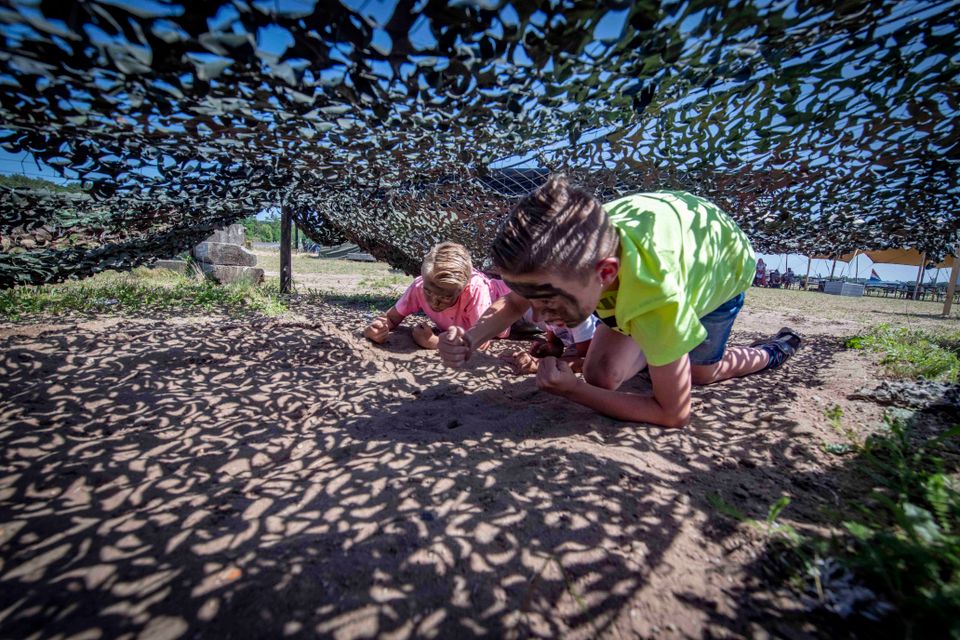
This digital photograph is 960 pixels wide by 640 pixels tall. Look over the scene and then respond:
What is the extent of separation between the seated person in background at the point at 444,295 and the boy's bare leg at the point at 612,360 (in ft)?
3.98

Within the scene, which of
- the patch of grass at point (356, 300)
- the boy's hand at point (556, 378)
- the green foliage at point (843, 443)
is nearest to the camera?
the green foliage at point (843, 443)

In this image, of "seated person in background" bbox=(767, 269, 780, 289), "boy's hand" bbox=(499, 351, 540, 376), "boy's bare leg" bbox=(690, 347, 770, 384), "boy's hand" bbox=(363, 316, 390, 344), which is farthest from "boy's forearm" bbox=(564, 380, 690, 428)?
"seated person in background" bbox=(767, 269, 780, 289)

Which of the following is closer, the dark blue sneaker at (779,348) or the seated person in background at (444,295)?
the dark blue sneaker at (779,348)

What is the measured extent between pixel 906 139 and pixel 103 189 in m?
5.44

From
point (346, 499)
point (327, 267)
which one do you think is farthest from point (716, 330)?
point (327, 267)

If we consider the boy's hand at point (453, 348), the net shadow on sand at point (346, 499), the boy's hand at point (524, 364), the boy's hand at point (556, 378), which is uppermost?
the boy's hand at point (453, 348)

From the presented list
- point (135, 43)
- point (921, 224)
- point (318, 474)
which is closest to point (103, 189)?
point (135, 43)

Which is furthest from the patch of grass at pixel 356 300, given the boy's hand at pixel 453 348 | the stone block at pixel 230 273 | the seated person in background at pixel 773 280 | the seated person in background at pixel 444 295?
the seated person in background at pixel 773 280

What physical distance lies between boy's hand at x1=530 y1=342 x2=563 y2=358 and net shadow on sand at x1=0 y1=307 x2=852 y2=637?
804 millimetres

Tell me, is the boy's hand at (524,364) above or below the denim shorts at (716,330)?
below

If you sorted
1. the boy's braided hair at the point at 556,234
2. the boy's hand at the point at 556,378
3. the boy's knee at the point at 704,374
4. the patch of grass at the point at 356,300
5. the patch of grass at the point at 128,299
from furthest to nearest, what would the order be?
the patch of grass at the point at 356,300 < the patch of grass at the point at 128,299 < the boy's knee at the point at 704,374 < the boy's hand at the point at 556,378 < the boy's braided hair at the point at 556,234

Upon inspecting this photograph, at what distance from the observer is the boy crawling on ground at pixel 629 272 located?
150 centimetres

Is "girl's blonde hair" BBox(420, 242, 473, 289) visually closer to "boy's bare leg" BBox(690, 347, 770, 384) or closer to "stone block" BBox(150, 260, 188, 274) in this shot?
"boy's bare leg" BBox(690, 347, 770, 384)

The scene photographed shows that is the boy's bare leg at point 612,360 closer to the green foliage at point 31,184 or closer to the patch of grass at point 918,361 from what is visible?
the patch of grass at point 918,361
